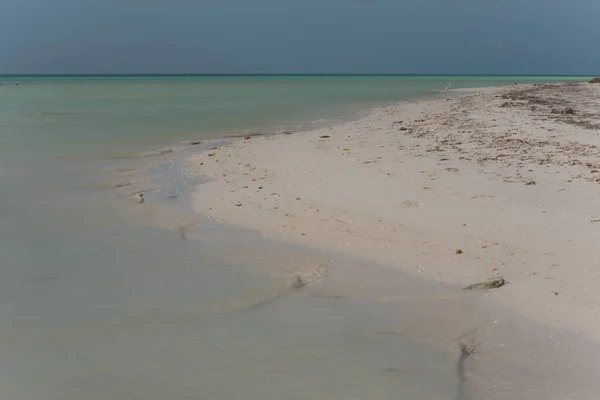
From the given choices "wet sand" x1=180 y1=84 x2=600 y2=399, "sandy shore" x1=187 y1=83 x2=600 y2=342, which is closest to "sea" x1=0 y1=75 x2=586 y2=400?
"wet sand" x1=180 y1=84 x2=600 y2=399

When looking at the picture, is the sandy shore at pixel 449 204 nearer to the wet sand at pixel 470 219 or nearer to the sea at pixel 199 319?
the wet sand at pixel 470 219

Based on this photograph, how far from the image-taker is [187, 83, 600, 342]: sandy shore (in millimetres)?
4867

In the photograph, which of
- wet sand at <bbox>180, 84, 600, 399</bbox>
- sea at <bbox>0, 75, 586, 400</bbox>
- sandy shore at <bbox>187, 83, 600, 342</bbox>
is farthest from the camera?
sandy shore at <bbox>187, 83, 600, 342</bbox>

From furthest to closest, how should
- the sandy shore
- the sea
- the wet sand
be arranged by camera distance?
1. the sandy shore
2. the wet sand
3. the sea

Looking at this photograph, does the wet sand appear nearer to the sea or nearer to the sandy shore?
the sandy shore

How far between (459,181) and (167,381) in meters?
5.60

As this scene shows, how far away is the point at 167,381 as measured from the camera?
11.4ft

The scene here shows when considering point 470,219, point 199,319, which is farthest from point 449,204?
point 199,319

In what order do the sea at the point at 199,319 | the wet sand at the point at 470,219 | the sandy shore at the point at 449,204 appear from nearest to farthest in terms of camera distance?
the sea at the point at 199,319, the wet sand at the point at 470,219, the sandy shore at the point at 449,204

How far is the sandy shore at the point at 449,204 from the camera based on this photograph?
487 centimetres

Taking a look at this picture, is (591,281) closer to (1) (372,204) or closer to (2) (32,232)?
(1) (372,204)

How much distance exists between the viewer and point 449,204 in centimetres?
684

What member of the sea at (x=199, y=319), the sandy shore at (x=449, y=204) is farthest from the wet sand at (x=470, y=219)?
the sea at (x=199, y=319)

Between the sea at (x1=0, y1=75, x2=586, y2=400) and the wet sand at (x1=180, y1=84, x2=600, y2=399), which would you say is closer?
the sea at (x1=0, y1=75, x2=586, y2=400)
